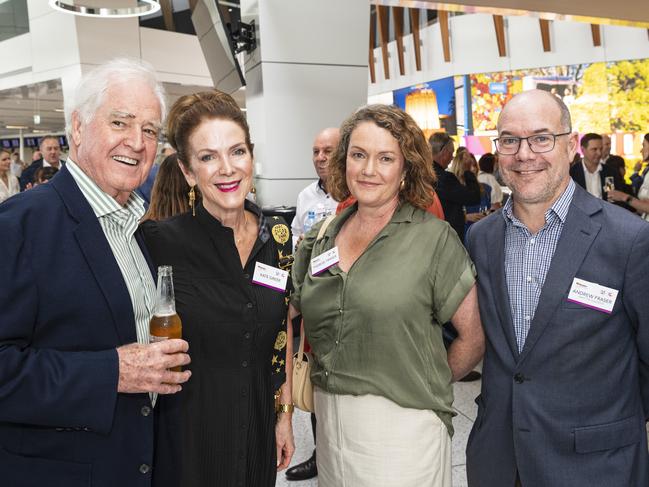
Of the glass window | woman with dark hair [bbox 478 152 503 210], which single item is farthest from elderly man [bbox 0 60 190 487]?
the glass window

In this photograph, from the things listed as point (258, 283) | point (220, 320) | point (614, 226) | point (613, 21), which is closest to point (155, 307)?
point (220, 320)

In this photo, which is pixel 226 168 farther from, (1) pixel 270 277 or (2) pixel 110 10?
(2) pixel 110 10

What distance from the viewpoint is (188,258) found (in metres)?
1.55

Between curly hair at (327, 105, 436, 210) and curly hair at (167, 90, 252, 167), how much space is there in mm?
404

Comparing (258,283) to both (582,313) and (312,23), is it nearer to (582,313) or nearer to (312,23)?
(582,313)

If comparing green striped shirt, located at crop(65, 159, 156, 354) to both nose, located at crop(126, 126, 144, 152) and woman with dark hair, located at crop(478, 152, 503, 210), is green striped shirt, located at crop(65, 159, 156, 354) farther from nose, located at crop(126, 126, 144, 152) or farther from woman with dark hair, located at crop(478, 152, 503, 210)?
woman with dark hair, located at crop(478, 152, 503, 210)

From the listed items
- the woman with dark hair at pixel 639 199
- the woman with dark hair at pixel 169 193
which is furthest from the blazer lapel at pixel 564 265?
the woman with dark hair at pixel 639 199

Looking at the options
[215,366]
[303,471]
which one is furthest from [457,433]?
[215,366]

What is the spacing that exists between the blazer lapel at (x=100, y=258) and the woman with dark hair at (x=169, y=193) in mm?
1479

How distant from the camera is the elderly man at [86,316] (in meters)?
1.07

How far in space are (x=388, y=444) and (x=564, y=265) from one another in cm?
74

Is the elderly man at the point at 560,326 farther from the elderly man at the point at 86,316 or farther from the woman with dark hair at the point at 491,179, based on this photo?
the woman with dark hair at the point at 491,179

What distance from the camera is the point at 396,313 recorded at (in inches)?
61.2

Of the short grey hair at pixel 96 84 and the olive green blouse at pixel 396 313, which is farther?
the olive green blouse at pixel 396 313
